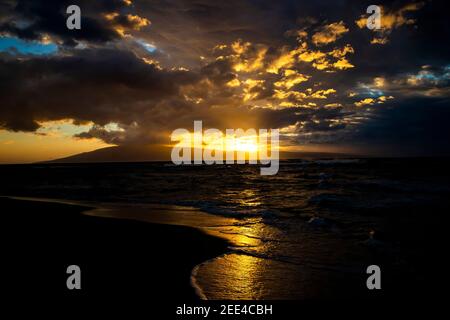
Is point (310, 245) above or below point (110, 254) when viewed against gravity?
below

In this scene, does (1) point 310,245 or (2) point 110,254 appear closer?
(2) point 110,254

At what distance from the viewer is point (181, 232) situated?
10672 millimetres

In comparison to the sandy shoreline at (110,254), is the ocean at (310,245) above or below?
below

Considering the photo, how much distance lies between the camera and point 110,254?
26.1 ft

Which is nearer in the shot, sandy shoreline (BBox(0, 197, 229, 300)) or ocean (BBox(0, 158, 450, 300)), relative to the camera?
sandy shoreline (BBox(0, 197, 229, 300))

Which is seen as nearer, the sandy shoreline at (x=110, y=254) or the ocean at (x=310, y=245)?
the sandy shoreline at (x=110, y=254)

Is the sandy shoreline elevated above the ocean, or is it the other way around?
the sandy shoreline

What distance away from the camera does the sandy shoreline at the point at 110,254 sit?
5844mm

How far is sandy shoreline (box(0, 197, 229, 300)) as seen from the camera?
5.84m
